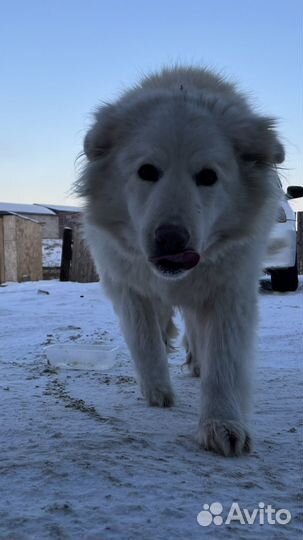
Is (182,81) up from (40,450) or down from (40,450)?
up

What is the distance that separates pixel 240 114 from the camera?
2973 mm

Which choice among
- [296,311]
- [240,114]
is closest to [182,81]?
[240,114]

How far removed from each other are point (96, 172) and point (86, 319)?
378cm

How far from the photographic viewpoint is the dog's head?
2441 millimetres

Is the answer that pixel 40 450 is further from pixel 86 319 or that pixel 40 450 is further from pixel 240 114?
pixel 86 319

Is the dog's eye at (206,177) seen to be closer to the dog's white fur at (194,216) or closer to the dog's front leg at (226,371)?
the dog's white fur at (194,216)

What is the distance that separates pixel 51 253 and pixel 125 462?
24228mm

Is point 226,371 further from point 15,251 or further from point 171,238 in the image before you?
point 15,251

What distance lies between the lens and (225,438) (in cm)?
227

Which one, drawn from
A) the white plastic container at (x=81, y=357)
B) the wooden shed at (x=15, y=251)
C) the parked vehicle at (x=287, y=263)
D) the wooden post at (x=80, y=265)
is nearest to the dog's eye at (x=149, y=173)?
the white plastic container at (x=81, y=357)

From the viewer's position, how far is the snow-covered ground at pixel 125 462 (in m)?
1.48

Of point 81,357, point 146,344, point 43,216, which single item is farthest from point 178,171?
point 43,216

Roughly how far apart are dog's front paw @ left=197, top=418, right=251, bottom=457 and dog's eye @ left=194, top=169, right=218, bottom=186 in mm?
1046

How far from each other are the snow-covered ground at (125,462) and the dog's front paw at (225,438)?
0.05 meters
